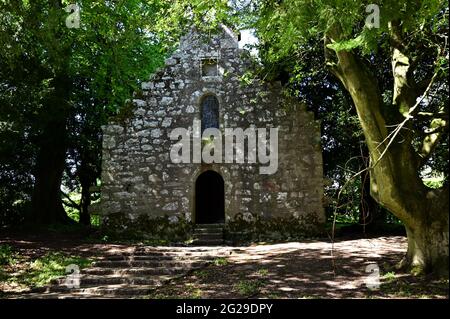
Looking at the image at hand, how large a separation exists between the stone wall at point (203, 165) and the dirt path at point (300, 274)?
2.07 m

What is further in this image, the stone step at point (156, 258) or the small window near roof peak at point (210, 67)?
the small window near roof peak at point (210, 67)

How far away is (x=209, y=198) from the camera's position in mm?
15539

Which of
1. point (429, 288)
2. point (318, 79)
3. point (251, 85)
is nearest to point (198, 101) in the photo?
point (251, 85)

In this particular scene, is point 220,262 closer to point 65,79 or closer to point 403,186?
point 403,186

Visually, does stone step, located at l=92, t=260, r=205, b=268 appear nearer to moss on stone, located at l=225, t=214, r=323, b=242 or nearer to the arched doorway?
moss on stone, located at l=225, t=214, r=323, b=242

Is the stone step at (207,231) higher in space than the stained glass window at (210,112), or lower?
lower

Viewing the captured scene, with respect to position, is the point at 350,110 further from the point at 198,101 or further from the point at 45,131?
the point at 45,131

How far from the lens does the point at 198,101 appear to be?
13453mm

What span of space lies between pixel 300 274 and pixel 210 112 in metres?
7.30

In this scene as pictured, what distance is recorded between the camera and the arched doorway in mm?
15120

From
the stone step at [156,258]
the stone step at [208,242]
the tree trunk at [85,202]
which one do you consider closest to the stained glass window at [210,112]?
the stone step at [208,242]

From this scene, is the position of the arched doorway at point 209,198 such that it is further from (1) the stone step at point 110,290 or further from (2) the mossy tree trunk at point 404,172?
(2) the mossy tree trunk at point 404,172

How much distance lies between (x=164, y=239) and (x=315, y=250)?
5.00m

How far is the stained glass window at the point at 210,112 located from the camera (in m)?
13.6
